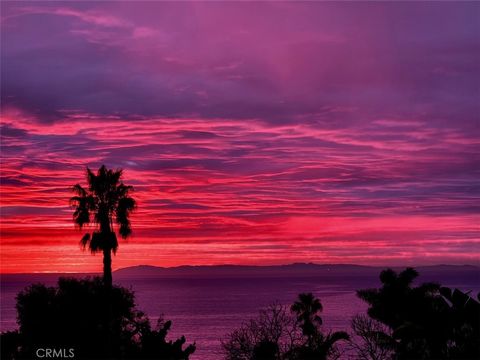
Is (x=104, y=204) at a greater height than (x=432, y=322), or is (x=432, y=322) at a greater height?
(x=104, y=204)

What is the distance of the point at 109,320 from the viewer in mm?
33562

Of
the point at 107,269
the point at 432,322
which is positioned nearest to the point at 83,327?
the point at 107,269

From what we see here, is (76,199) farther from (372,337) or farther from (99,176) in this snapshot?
(372,337)

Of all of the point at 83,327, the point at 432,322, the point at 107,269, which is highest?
the point at 107,269

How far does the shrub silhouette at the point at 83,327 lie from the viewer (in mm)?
31703

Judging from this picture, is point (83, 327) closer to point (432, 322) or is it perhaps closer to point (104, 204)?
point (104, 204)

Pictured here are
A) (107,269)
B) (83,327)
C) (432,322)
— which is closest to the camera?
(432,322)

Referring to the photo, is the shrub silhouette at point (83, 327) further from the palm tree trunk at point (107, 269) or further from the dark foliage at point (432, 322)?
the dark foliage at point (432, 322)

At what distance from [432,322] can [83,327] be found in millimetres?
16363

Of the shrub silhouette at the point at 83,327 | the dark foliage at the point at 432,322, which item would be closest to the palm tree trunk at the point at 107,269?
the shrub silhouette at the point at 83,327

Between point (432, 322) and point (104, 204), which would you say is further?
point (104, 204)

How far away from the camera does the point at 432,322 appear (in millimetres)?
29703

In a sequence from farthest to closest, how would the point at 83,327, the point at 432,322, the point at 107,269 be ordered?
the point at 107,269, the point at 83,327, the point at 432,322

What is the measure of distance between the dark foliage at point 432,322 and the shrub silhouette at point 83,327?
10173 millimetres
